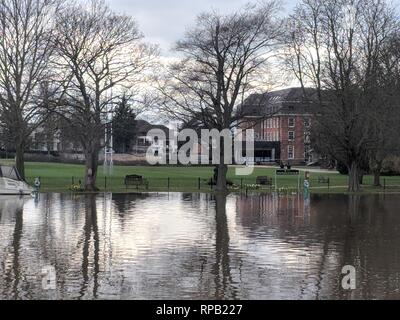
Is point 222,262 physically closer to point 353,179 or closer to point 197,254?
point 197,254

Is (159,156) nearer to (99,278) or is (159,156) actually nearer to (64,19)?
(64,19)

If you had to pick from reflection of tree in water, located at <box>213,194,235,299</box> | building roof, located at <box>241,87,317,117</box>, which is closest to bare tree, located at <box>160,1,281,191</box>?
building roof, located at <box>241,87,317,117</box>

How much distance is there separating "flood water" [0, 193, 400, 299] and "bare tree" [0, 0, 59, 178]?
660 inches

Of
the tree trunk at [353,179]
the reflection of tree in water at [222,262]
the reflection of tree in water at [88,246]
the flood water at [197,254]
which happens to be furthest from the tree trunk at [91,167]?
the reflection of tree in water at [222,262]

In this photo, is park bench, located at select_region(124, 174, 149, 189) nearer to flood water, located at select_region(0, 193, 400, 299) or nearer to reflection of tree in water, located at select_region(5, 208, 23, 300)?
flood water, located at select_region(0, 193, 400, 299)

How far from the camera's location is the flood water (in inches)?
403

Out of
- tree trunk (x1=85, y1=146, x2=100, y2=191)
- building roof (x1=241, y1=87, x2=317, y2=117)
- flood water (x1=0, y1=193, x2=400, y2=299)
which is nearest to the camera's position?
flood water (x1=0, y1=193, x2=400, y2=299)

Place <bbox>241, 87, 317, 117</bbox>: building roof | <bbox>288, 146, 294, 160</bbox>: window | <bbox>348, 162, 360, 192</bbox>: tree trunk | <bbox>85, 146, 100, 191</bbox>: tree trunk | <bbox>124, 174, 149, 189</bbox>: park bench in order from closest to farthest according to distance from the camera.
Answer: <bbox>85, 146, 100, 191</bbox>: tree trunk, <bbox>241, 87, 317, 117</bbox>: building roof, <bbox>348, 162, 360, 192</bbox>: tree trunk, <bbox>124, 174, 149, 189</bbox>: park bench, <bbox>288, 146, 294, 160</bbox>: window

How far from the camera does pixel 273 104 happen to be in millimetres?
45812

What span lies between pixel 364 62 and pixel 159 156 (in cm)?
6513

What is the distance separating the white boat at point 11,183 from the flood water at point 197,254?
10.5 m

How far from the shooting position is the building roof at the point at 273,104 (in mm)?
43531

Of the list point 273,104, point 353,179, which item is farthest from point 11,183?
point 353,179
